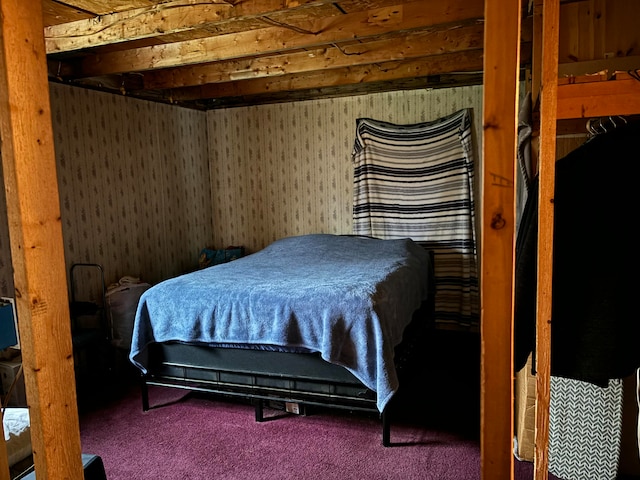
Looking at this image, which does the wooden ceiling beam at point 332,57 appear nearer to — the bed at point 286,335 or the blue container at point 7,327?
the bed at point 286,335

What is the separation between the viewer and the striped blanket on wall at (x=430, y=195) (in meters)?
4.26

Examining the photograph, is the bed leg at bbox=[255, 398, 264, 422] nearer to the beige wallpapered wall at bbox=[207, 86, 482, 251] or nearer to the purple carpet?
the purple carpet

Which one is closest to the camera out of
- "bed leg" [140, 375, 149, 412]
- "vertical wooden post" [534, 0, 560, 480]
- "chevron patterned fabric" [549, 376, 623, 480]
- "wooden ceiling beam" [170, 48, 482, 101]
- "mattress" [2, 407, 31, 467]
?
"vertical wooden post" [534, 0, 560, 480]

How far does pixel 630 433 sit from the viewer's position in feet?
7.03

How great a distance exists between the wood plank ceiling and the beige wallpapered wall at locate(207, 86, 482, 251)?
213mm

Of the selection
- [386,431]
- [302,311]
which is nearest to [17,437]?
[302,311]

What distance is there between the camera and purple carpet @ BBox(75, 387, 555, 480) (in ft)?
7.63

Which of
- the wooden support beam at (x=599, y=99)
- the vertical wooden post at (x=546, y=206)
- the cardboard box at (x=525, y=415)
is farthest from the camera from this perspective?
the cardboard box at (x=525, y=415)

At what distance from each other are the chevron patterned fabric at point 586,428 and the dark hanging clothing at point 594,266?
637mm

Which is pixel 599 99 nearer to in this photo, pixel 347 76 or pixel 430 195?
pixel 347 76

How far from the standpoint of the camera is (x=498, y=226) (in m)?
1.09

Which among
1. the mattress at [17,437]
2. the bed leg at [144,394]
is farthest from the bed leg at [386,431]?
the mattress at [17,437]

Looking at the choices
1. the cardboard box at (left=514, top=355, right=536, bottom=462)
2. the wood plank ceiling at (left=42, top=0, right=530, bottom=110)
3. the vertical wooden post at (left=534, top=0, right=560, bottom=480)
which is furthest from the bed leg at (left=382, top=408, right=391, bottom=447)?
the wood plank ceiling at (left=42, top=0, right=530, bottom=110)

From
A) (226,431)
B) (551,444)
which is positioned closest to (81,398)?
(226,431)
